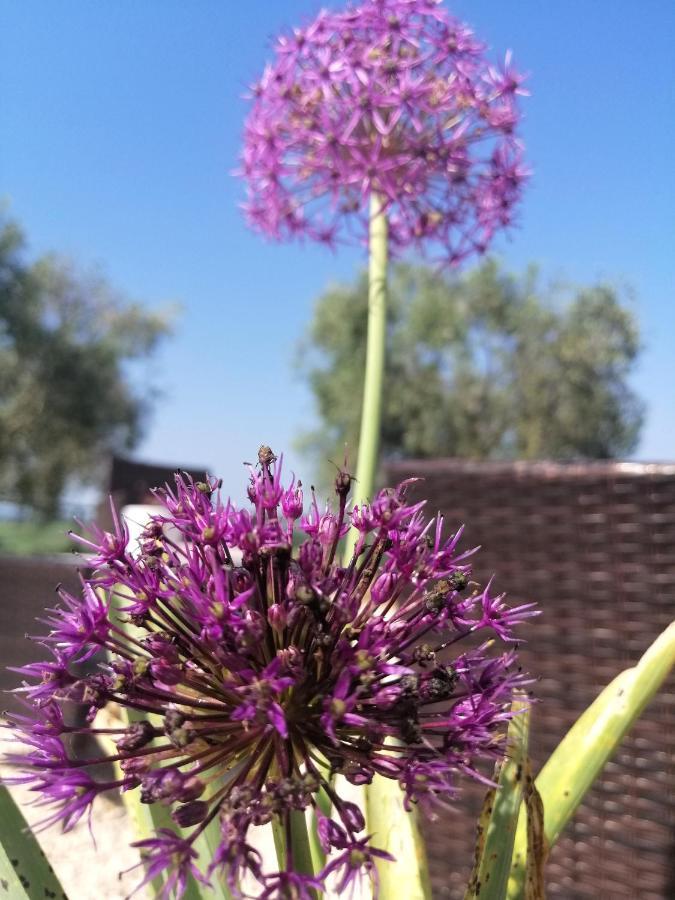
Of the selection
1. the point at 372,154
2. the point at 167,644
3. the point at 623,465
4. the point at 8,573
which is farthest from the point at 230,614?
the point at 8,573

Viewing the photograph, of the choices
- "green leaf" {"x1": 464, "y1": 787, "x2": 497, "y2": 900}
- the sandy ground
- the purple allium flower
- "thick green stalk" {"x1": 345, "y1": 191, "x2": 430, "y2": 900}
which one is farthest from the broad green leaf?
the sandy ground

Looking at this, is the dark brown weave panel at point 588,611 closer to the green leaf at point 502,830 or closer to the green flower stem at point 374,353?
the green flower stem at point 374,353

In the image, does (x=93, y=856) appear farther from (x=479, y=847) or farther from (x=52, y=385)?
(x=52, y=385)

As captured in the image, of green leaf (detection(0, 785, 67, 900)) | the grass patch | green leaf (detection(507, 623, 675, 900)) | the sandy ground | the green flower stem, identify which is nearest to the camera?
green leaf (detection(0, 785, 67, 900))

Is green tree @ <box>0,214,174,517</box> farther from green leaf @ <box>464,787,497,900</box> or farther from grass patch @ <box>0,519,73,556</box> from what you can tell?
green leaf @ <box>464,787,497,900</box>

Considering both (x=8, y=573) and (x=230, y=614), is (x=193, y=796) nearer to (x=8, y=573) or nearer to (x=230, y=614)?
(x=230, y=614)
